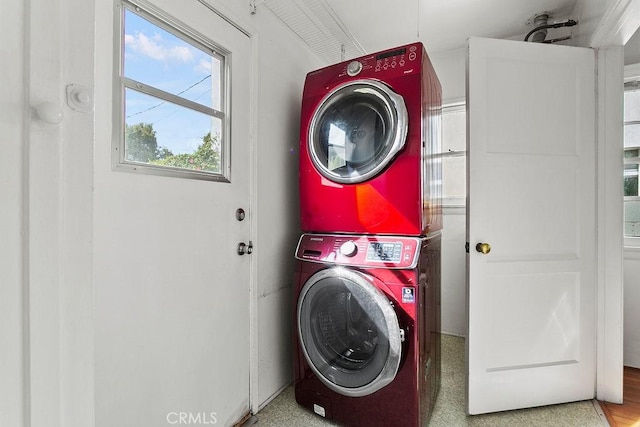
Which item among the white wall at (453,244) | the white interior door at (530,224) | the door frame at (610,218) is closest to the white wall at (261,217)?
the white interior door at (530,224)

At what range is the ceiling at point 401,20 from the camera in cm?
201

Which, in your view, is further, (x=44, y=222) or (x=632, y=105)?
(x=632, y=105)

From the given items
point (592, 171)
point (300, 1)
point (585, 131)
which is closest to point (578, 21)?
point (585, 131)

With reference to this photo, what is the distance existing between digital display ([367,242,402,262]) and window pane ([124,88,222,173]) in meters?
0.84

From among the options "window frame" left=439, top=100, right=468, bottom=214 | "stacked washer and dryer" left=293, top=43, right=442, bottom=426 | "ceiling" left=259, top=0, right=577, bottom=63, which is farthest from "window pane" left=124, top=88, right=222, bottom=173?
"window frame" left=439, top=100, right=468, bottom=214

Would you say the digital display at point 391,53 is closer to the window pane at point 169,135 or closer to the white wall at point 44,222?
the window pane at point 169,135

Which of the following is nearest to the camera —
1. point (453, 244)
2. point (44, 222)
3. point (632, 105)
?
point (44, 222)

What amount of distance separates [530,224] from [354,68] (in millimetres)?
1271

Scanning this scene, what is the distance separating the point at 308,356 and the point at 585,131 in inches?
77.0

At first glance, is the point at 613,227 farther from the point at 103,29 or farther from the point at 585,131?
the point at 103,29

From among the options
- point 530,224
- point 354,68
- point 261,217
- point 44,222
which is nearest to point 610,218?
point 530,224

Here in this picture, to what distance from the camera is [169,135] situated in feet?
4.25

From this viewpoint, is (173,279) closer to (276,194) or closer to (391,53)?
(276,194)

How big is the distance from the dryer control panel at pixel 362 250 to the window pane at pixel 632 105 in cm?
215
